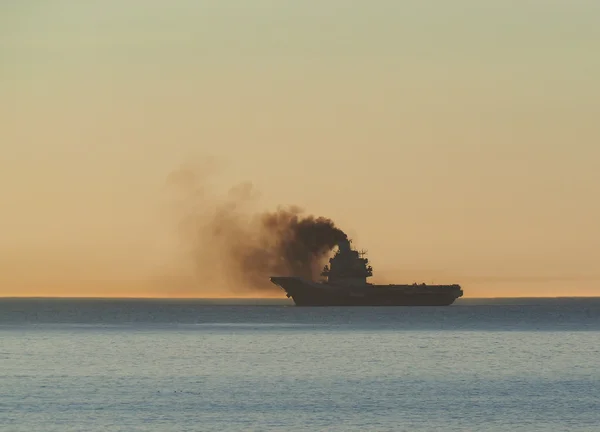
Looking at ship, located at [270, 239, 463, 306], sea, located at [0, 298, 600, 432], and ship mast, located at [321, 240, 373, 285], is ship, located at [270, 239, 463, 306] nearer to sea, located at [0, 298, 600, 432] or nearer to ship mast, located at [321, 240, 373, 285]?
ship mast, located at [321, 240, 373, 285]

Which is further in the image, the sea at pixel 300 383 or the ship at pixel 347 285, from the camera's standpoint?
the ship at pixel 347 285

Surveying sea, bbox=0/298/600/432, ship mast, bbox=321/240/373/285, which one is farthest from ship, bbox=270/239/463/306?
sea, bbox=0/298/600/432

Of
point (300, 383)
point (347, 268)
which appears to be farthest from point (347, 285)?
point (300, 383)

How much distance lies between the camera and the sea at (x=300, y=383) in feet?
167

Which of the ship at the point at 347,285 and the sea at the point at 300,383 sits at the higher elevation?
the ship at the point at 347,285

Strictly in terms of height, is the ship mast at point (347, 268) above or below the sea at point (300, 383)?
above

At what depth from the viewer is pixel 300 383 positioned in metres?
65.6

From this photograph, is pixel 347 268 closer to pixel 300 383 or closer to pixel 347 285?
pixel 347 285

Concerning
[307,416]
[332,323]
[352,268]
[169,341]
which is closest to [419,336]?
[169,341]

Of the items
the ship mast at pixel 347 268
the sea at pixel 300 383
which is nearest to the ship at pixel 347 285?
the ship mast at pixel 347 268

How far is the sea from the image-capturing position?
50875 millimetres

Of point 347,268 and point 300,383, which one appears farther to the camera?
point 347,268

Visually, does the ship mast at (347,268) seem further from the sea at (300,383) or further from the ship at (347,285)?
the sea at (300,383)

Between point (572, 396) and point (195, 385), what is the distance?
19241 mm
